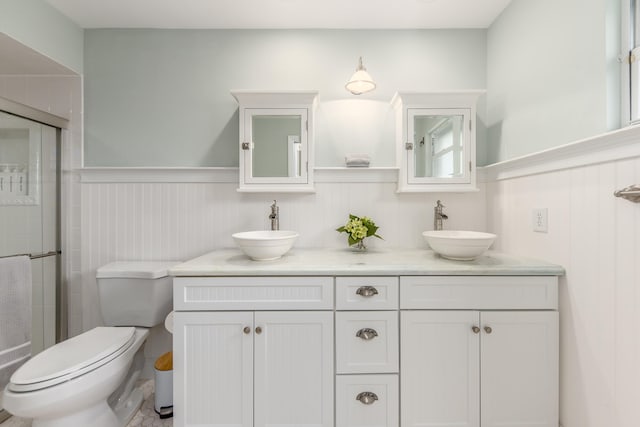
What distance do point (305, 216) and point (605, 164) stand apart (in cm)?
149

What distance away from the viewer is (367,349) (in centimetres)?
140

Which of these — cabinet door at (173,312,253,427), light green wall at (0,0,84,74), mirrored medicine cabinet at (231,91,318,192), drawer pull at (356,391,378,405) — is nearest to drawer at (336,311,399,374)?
drawer pull at (356,391,378,405)

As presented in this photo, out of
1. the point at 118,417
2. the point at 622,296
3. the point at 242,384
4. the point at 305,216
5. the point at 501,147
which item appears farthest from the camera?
the point at 305,216

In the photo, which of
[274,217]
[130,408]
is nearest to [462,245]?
[274,217]

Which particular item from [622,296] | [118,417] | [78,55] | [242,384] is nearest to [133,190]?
[78,55]

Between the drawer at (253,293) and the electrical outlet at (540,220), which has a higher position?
the electrical outlet at (540,220)

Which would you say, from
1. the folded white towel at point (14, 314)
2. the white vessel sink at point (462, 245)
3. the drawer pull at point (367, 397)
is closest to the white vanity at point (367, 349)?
the drawer pull at point (367, 397)

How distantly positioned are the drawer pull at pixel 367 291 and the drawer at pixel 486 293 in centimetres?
14

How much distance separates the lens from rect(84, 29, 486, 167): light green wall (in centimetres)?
201

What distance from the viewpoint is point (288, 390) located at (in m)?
1.39

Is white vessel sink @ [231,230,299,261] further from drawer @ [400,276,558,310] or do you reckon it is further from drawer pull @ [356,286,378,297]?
drawer @ [400,276,558,310]

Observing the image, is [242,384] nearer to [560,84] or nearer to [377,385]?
[377,385]

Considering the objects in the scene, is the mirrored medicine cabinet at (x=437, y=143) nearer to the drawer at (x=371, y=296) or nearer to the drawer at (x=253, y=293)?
the drawer at (x=371, y=296)

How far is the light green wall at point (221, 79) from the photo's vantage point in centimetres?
201
